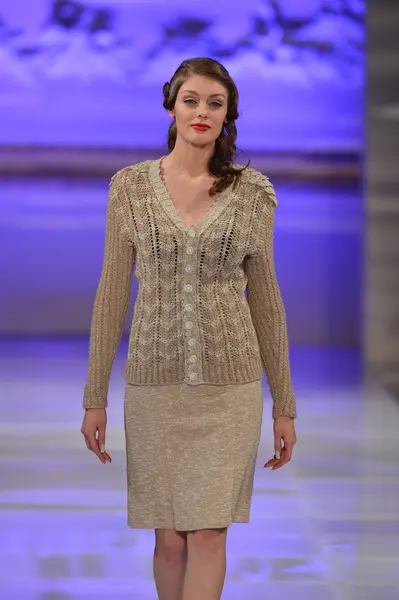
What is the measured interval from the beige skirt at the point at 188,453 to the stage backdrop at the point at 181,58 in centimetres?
746

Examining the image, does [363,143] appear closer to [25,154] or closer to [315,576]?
[25,154]

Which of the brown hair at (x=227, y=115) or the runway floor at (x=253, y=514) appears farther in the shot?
the runway floor at (x=253, y=514)

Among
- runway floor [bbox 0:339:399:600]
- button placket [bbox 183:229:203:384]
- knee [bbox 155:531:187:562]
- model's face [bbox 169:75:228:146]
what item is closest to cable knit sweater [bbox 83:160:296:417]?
button placket [bbox 183:229:203:384]

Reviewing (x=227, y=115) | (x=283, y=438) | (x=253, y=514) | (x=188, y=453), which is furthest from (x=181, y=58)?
(x=188, y=453)

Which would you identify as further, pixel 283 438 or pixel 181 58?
pixel 181 58

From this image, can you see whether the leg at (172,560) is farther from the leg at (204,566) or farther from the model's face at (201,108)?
the model's face at (201,108)

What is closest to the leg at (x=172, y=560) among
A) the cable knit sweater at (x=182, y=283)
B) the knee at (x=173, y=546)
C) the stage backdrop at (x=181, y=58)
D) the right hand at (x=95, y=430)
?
the knee at (x=173, y=546)

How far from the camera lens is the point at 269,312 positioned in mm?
2732

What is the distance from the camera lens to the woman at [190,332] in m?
2.60

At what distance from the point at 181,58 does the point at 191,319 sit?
7.64 m

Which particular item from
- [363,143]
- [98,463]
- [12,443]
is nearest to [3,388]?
[12,443]

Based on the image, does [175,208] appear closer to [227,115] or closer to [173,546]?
[227,115]

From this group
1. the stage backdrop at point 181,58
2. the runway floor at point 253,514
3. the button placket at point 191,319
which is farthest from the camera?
the stage backdrop at point 181,58

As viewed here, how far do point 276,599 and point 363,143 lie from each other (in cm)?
575
